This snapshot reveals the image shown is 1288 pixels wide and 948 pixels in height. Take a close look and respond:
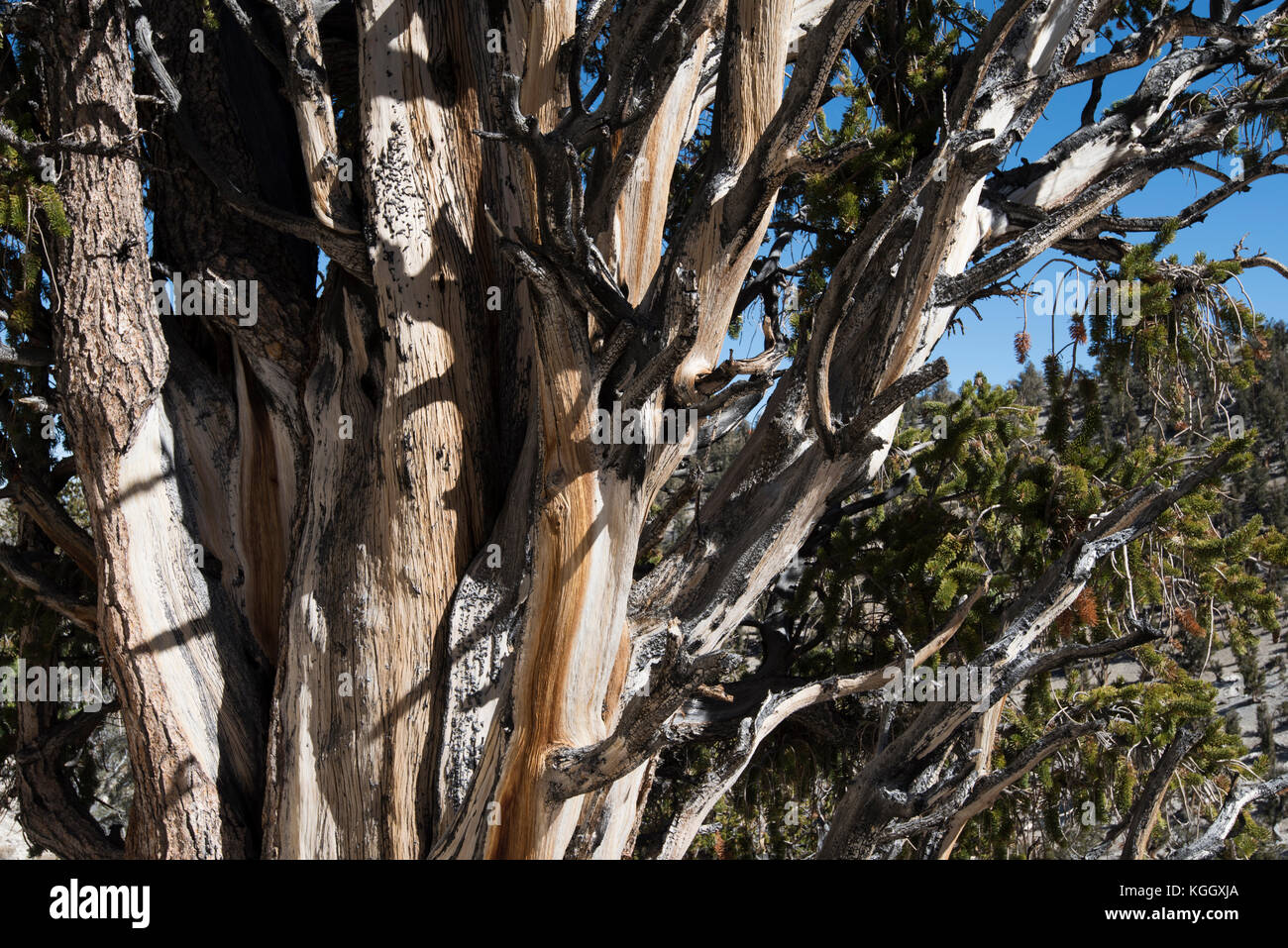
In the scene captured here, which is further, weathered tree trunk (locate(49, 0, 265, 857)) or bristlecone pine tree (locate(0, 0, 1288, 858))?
weathered tree trunk (locate(49, 0, 265, 857))

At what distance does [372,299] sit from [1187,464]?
4399 mm

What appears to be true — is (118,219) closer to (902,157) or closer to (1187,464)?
(902,157)

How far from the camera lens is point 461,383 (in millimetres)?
3039

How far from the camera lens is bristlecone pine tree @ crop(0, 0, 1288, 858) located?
269 centimetres

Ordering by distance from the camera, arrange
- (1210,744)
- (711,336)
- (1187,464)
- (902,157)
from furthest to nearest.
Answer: (1187,464)
(1210,744)
(902,157)
(711,336)

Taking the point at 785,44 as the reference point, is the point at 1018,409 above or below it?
below

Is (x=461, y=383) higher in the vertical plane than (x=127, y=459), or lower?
higher

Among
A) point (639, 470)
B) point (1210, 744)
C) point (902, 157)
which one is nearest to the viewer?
point (639, 470)

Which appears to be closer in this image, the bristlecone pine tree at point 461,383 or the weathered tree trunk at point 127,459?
the bristlecone pine tree at point 461,383

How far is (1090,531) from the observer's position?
3594mm

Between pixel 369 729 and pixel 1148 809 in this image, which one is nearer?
pixel 369 729

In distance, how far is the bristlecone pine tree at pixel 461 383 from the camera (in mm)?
2691

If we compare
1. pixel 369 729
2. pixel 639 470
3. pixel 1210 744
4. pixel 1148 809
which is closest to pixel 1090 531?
pixel 1148 809

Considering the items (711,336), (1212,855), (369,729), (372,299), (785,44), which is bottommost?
(1212,855)
